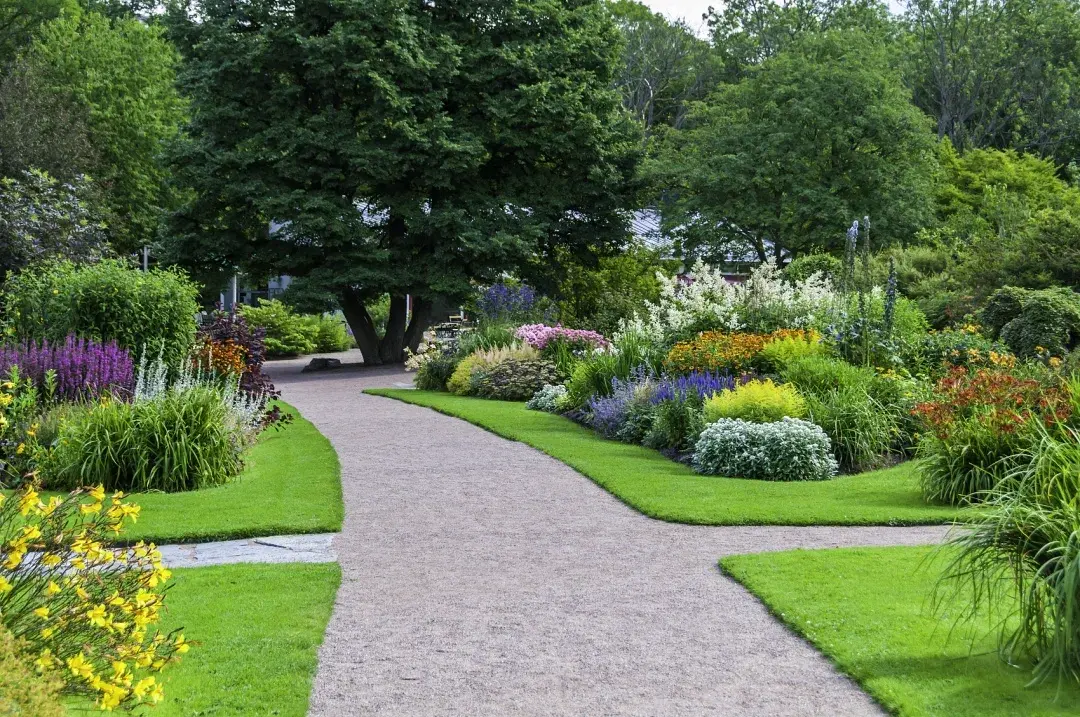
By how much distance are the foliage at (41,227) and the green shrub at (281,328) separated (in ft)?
29.3

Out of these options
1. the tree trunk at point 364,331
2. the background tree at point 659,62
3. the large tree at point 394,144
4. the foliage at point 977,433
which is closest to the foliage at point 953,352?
the foliage at point 977,433

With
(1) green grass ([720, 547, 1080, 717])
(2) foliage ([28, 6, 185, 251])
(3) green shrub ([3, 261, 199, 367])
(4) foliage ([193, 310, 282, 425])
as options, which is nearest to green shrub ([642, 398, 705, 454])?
(4) foliage ([193, 310, 282, 425])

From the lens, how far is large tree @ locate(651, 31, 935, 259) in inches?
1137


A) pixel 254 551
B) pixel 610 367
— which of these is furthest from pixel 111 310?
pixel 610 367

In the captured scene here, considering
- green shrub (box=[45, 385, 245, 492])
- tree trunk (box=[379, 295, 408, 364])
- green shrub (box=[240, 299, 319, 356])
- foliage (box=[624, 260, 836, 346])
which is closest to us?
green shrub (box=[45, 385, 245, 492])

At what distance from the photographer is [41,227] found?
19.7m

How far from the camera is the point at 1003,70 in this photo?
46.4 metres

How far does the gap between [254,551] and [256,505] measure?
4.35ft

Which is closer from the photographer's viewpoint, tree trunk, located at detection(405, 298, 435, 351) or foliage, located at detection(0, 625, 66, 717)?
foliage, located at detection(0, 625, 66, 717)

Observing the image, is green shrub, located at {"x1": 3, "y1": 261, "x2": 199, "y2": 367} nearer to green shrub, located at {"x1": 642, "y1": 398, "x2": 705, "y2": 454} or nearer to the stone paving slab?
the stone paving slab

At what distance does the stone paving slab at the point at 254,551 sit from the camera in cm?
706

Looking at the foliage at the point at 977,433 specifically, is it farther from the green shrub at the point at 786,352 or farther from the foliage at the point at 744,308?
the foliage at the point at 744,308

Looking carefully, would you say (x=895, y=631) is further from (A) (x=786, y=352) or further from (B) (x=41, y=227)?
(B) (x=41, y=227)

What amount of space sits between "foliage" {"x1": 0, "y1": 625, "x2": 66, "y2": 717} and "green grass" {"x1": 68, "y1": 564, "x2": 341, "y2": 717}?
60cm
